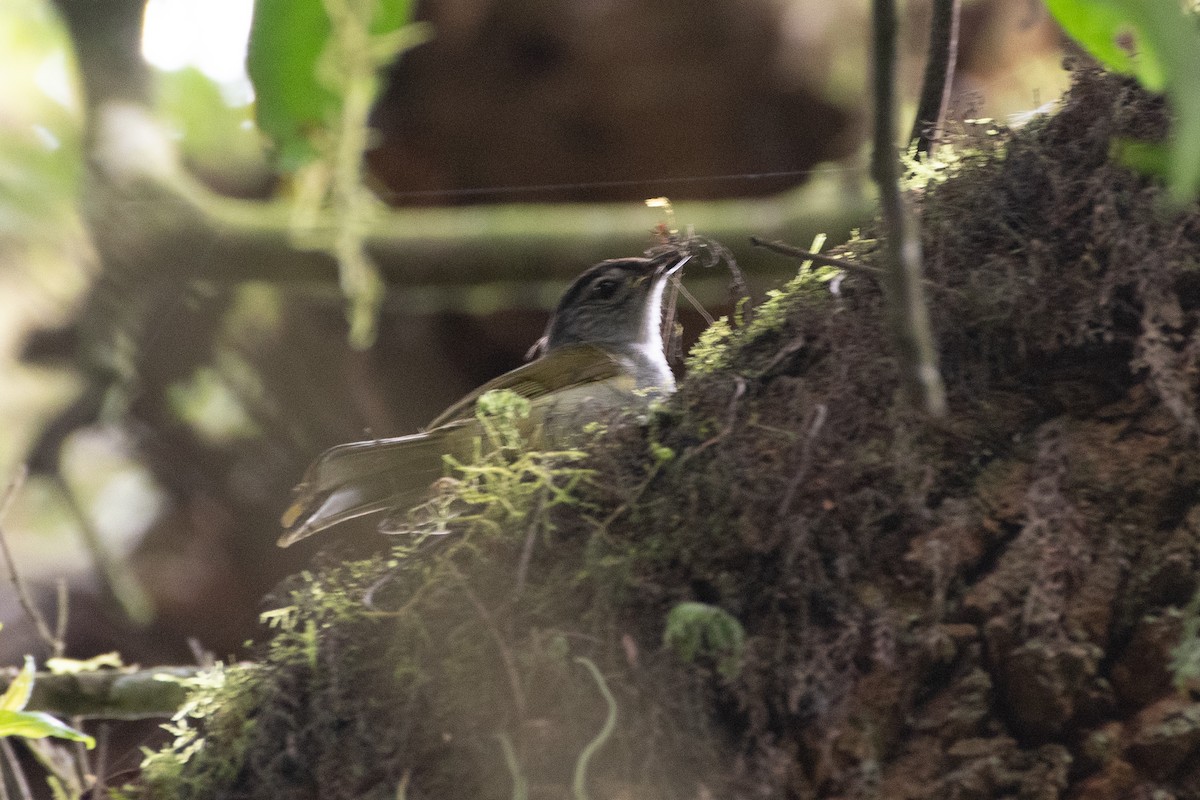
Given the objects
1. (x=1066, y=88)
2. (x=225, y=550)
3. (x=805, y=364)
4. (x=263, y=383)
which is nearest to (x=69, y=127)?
(x=263, y=383)

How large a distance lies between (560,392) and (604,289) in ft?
2.44

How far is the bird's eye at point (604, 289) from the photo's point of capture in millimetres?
3725

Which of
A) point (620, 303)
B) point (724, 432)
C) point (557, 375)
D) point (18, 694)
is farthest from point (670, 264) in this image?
point (18, 694)

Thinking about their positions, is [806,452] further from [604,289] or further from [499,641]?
[604,289]

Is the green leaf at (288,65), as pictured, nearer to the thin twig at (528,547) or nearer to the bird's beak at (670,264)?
the thin twig at (528,547)

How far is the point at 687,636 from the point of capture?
186cm

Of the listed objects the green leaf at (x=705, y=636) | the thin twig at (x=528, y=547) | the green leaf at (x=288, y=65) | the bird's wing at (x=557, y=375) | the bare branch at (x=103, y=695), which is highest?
the bird's wing at (x=557, y=375)

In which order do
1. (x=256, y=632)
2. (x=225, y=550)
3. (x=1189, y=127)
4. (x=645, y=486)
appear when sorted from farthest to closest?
(x=225, y=550)
(x=256, y=632)
(x=645, y=486)
(x=1189, y=127)

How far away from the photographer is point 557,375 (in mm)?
3270

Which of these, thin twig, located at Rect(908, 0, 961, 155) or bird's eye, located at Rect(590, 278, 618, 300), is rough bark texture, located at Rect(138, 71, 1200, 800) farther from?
bird's eye, located at Rect(590, 278, 618, 300)

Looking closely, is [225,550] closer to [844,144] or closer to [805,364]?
[844,144]

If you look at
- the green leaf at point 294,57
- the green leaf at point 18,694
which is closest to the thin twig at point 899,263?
the green leaf at point 294,57

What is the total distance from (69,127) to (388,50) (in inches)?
125

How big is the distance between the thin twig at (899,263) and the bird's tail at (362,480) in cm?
157
